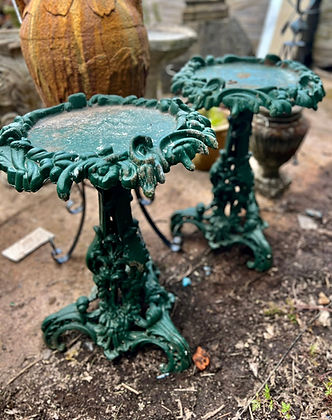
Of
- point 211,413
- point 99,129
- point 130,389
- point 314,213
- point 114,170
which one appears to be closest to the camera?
point 114,170

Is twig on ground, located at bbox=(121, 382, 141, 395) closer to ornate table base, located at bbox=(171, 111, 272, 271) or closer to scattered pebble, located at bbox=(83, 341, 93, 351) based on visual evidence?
scattered pebble, located at bbox=(83, 341, 93, 351)

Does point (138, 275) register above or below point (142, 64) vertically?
below

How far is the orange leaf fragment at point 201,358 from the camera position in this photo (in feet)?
6.40

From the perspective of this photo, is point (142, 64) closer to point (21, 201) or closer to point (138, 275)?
point (138, 275)

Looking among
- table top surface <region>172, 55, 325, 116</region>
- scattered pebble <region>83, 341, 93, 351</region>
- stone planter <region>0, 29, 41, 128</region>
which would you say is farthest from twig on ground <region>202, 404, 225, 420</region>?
stone planter <region>0, 29, 41, 128</region>

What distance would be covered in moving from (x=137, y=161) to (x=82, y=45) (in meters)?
1.16

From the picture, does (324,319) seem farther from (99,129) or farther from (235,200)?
(99,129)

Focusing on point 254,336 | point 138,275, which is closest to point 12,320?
→ point 138,275

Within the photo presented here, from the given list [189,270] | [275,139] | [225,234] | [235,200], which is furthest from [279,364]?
[275,139]

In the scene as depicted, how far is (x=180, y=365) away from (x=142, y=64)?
1.81 metres

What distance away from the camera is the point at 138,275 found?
194 cm

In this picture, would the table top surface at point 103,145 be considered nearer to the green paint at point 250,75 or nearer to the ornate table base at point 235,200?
the green paint at point 250,75

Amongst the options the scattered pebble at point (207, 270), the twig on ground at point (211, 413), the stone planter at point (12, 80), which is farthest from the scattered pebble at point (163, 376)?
the stone planter at point (12, 80)

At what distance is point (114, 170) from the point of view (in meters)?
1.21
